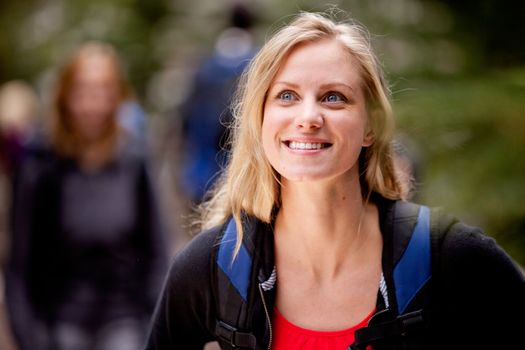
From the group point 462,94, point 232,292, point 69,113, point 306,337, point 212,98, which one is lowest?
point 212,98

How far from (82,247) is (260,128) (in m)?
2.40

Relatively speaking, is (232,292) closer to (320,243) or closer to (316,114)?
(320,243)

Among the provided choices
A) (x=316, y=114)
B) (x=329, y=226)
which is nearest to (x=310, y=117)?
(x=316, y=114)

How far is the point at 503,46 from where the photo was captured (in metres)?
4.02

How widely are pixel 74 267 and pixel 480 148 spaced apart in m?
2.42

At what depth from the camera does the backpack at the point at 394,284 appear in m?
2.67

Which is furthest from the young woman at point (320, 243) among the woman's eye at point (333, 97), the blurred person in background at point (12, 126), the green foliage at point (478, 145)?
the blurred person in background at point (12, 126)

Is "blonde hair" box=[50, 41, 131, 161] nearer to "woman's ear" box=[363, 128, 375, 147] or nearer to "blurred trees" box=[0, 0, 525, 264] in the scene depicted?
"blurred trees" box=[0, 0, 525, 264]

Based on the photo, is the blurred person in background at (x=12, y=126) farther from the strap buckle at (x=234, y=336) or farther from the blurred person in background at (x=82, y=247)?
the strap buckle at (x=234, y=336)

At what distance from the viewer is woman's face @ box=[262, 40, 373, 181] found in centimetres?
279

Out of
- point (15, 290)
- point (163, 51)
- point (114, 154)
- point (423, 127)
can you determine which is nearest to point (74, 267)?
point (15, 290)

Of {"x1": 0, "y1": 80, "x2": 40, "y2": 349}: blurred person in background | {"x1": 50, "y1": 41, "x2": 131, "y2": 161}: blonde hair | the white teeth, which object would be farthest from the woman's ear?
{"x1": 0, "y1": 80, "x2": 40, "y2": 349}: blurred person in background

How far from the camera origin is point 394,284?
2713mm

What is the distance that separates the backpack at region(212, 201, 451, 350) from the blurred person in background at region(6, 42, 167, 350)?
2.26 metres
